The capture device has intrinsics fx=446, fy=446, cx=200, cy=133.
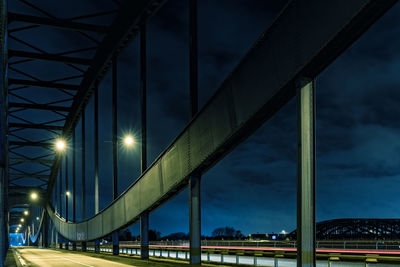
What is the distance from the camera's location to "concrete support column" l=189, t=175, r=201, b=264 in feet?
61.4

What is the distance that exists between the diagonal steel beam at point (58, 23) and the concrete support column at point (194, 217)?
17371 mm

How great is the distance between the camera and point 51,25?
3103 centimetres

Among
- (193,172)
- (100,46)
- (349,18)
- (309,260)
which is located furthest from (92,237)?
(349,18)

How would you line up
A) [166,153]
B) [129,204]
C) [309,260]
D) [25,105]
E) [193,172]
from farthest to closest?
1. [25,105]
2. [129,204]
3. [166,153]
4. [193,172]
5. [309,260]

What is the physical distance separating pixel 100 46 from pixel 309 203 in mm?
27264

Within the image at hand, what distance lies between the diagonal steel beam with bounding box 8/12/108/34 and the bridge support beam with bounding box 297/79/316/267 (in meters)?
23.4

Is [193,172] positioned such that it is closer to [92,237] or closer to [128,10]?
[128,10]

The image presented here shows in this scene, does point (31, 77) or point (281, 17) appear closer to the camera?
point (281, 17)

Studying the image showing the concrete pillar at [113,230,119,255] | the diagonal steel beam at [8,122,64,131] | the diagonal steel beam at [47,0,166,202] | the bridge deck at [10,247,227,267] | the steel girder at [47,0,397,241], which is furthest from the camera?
the diagonal steel beam at [8,122,64,131]

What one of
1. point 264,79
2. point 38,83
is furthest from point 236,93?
point 38,83

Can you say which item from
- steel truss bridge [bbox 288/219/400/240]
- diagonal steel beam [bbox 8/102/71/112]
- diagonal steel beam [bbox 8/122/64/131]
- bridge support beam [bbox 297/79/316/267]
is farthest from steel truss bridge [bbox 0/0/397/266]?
steel truss bridge [bbox 288/219/400/240]

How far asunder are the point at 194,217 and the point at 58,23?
1904 centimetres

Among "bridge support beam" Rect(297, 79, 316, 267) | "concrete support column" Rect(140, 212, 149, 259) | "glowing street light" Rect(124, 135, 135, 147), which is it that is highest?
"glowing street light" Rect(124, 135, 135, 147)

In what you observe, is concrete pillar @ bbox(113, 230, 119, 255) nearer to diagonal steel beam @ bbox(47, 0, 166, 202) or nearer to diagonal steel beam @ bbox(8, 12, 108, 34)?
diagonal steel beam @ bbox(47, 0, 166, 202)
